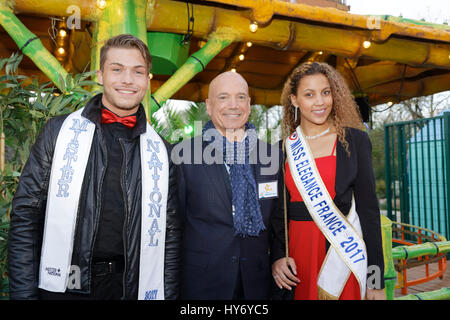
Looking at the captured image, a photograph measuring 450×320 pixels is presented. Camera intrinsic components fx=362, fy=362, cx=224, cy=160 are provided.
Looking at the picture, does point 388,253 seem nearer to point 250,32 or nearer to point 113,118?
point 113,118

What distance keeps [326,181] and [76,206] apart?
4.33 ft

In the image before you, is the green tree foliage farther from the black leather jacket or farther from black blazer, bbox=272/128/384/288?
black blazer, bbox=272/128/384/288

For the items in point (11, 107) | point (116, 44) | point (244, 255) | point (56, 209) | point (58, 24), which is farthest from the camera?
point (58, 24)

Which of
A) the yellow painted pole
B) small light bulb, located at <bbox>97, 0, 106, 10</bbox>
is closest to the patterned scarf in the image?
small light bulb, located at <bbox>97, 0, 106, 10</bbox>

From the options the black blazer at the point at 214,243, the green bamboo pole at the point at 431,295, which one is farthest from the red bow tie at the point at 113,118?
the green bamboo pole at the point at 431,295

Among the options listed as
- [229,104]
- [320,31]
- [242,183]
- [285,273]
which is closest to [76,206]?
[242,183]

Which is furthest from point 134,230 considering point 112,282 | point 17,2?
point 17,2

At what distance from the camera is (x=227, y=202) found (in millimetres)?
2008

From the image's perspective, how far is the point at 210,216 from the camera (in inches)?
77.5

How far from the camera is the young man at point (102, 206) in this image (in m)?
1.62

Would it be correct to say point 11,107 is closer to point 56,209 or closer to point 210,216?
point 56,209

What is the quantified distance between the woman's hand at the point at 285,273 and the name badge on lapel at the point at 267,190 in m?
0.36

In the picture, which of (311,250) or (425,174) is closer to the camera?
(311,250)
